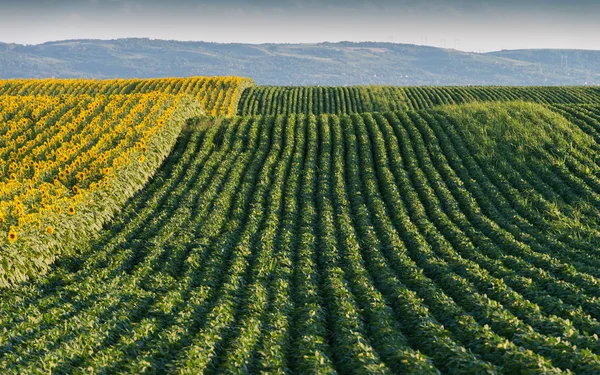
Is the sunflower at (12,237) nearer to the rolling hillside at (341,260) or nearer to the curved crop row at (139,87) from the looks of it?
the rolling hillside at (341,260)

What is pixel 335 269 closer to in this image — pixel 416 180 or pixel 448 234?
pixel 448 234

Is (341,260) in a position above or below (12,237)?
below

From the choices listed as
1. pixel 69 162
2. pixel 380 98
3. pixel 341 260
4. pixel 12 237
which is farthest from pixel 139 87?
pixel 341 260

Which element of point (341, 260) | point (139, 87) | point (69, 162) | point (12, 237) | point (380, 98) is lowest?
point (341, 260)

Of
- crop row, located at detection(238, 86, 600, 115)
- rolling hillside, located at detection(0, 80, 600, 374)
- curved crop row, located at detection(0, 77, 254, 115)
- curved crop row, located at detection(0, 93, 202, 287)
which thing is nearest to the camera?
rolling hillside, located at detection(0, 80, 600, 374)

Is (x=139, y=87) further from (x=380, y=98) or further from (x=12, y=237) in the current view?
(x=12, y=237)

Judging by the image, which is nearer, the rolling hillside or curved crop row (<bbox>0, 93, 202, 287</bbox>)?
the rolling hillside

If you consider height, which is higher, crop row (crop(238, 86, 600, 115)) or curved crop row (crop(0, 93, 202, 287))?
crop row (crop(238, 86, 600, 115))

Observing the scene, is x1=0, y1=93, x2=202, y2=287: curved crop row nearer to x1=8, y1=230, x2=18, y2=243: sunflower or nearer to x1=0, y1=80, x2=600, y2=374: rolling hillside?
x1=8, y1=230, x2=18, y2=243: sunflower

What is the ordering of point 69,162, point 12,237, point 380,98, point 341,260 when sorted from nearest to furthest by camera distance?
point 12,237, point 341,260, point 69,162, point 380,98

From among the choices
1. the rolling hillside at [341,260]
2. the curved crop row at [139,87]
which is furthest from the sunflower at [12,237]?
the curved crop row at [139,87]

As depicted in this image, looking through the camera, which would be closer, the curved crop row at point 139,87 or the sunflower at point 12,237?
the sunflower at point 12,237

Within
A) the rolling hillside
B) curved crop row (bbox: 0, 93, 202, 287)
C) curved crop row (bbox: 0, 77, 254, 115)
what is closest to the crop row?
→ curved crop row (bbox: 0, 77, 254, 115)

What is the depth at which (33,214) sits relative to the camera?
47.8ft
